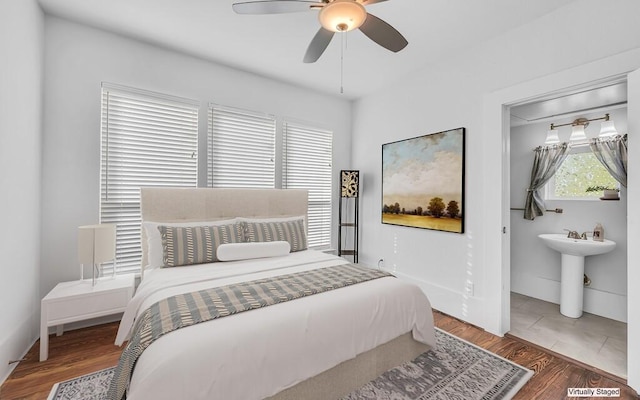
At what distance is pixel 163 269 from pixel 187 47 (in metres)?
2.37

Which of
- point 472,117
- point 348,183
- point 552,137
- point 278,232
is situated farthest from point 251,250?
point 552,137

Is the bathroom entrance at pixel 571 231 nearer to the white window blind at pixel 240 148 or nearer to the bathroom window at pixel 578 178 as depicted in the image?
the bathroom window at pixel 578 178

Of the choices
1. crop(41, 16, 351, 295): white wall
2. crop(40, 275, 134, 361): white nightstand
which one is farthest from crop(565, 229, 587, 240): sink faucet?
crop(41, 16, 351, 295): white wall

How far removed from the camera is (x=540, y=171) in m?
3.59

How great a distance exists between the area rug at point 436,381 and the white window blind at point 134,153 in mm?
1200

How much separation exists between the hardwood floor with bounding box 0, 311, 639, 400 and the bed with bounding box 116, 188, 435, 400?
0.54 metres

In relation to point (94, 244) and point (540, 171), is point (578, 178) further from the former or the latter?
point (94, 244)

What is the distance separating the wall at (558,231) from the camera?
298 cm

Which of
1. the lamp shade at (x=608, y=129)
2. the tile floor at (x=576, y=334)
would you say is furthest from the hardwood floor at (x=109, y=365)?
the lamp shade at (x=608, y=129)

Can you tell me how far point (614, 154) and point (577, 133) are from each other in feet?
1.41

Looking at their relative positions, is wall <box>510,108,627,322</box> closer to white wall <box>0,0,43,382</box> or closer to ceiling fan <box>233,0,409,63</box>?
ceiling fan <box>233,0,409,63</box>

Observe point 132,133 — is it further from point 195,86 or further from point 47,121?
point 195,86

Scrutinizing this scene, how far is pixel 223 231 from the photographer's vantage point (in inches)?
110

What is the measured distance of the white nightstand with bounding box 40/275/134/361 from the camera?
2139mm
